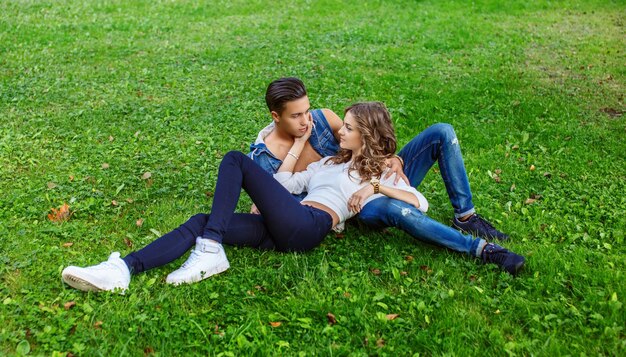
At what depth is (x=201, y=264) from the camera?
16.8 ft

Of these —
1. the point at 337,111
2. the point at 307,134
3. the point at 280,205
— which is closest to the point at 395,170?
the point at 307,134

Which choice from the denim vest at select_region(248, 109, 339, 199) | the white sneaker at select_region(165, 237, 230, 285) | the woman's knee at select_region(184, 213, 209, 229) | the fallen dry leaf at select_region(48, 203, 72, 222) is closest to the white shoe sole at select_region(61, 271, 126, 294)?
the white sneaker at select_region(165, 237, 230, 285)

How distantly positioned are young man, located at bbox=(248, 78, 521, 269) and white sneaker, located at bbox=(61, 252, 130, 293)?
1.35 meters

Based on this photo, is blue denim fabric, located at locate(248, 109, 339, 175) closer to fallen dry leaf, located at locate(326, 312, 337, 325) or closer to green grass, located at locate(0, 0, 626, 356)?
green grass, located at locate(0, 0, 626, 356)

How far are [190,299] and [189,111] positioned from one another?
5.08 m

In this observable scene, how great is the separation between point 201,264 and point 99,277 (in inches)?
30.0

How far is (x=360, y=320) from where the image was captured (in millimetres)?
4582

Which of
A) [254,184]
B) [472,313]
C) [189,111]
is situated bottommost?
[189,111]

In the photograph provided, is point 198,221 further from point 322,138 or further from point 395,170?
point 395,170

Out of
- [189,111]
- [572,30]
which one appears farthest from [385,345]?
[572,30]

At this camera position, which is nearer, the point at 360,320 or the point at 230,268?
the point at 360,320

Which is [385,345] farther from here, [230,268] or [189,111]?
[189,111]

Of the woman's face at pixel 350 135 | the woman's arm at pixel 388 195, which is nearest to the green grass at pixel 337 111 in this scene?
the woman's arm at pixel 388 195

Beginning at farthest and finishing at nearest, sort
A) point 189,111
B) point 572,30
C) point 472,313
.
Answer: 1. point 572,30
2. point 189,111
3. point 472,313
